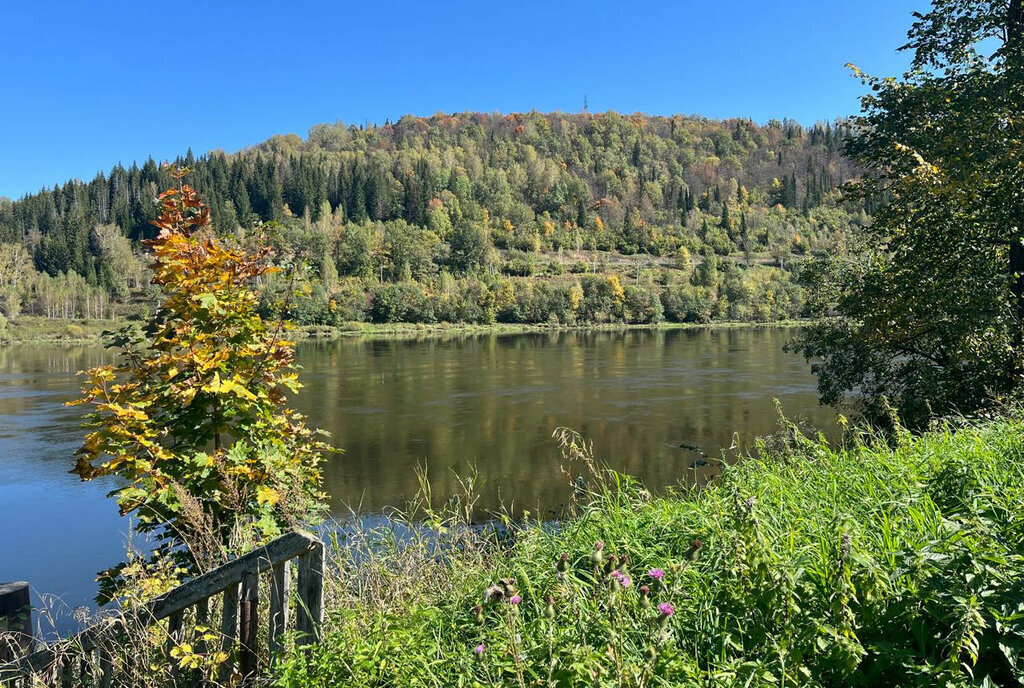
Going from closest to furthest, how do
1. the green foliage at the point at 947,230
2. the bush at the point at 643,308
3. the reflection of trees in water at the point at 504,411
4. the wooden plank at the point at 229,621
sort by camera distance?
1. the wooden plank at the point at 229,621
2. the green foliage at the point at 947,230
3. the reflection of trees in water at the point at 504,411
4. the bush at the point at 643,308

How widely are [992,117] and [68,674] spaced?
11828mm

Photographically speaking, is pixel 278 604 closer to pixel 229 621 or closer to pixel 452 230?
pixel 229 621

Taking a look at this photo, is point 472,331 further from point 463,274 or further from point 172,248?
point 172,248

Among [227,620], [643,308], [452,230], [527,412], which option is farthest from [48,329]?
[227,620]

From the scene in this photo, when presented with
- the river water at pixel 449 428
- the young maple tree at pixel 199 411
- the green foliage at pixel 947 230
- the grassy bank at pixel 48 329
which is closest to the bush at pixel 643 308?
the river water at pixel 449 428

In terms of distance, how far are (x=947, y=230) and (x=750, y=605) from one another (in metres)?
10.6

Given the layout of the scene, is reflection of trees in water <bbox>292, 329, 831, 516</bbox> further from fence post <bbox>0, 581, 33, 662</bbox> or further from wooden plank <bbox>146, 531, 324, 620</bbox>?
wooden plank <bbox>146, 531, 324, 620</bbox>

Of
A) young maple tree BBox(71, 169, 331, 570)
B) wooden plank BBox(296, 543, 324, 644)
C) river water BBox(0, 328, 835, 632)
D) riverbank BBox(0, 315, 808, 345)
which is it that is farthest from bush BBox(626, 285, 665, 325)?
wooden plank BBox(296, 543, 324, 644)

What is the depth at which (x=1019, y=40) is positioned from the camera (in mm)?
11258

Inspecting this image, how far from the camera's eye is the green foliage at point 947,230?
9.55 meters

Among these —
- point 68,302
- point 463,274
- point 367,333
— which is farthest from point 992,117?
point 463,274

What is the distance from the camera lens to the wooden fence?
10.6 ft

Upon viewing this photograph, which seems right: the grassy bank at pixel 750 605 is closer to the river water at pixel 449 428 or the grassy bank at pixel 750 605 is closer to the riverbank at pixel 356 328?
the river water at pixel 449 428

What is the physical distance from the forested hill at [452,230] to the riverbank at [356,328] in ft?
12.3
